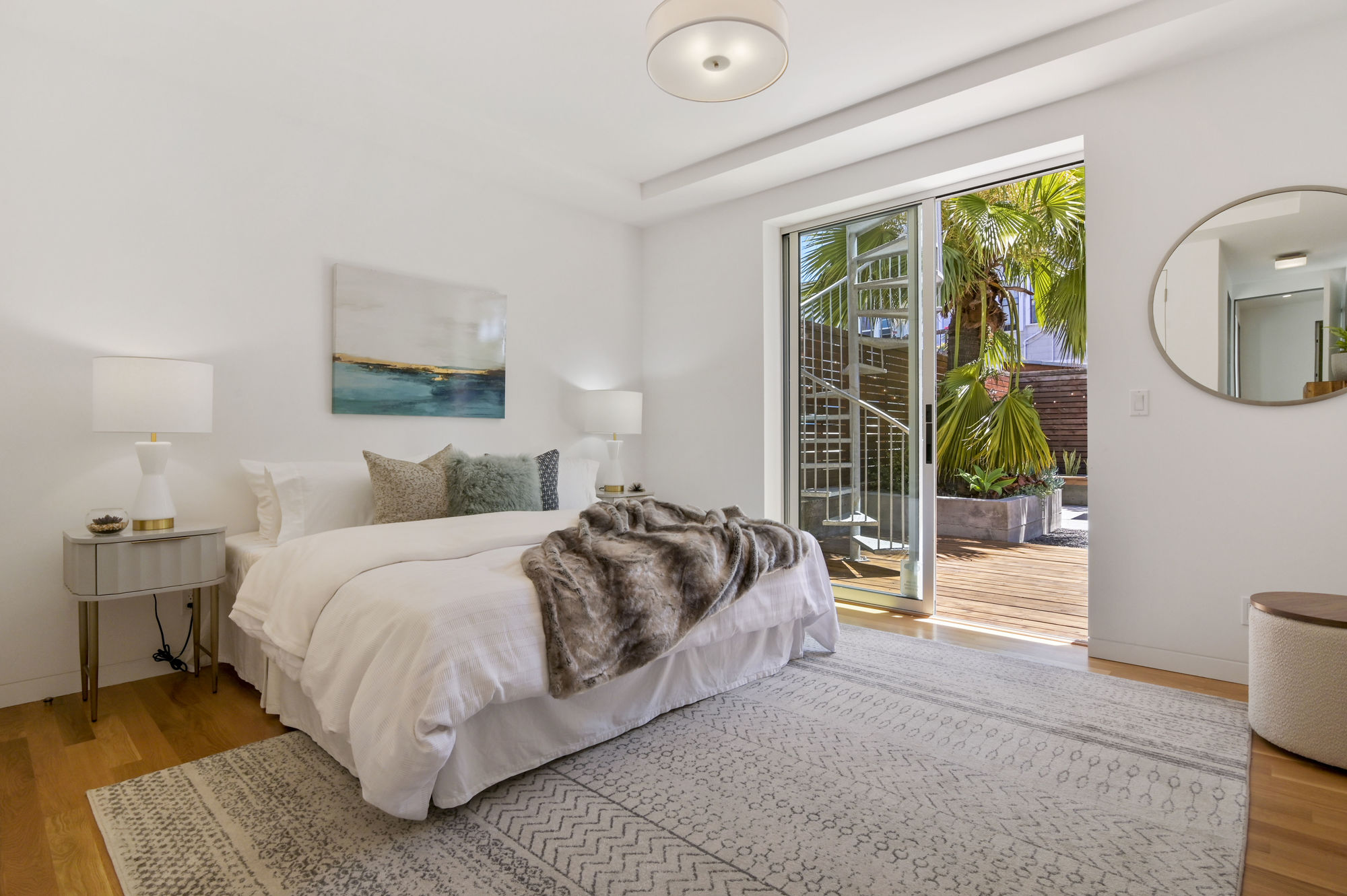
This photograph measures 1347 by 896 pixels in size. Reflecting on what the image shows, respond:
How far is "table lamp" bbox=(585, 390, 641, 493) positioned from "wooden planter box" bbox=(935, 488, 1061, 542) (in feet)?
10.8

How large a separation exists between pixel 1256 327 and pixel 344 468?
12.7 feet

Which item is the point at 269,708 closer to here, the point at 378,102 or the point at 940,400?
the point at 378,102

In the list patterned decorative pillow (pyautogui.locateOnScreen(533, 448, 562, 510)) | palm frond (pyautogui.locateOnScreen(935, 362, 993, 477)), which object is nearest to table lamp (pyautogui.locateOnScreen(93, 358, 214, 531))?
patterned decorative pillow (pyautogui.locateOnScreen(533, 448, 562, 510))

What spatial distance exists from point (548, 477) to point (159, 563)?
168 cm

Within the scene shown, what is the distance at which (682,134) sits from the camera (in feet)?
12.5

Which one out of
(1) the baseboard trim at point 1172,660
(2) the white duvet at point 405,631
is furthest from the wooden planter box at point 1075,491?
(2) the white duvet at point 405,631

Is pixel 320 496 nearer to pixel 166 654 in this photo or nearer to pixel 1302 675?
pixel 166 654

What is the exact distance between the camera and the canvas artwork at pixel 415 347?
3580 millimetres

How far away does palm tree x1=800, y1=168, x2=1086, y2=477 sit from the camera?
17.3ft

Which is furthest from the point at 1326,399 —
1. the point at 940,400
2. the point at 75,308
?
the point at 75,308

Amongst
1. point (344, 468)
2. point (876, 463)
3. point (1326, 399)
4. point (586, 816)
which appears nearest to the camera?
point (586, 816)

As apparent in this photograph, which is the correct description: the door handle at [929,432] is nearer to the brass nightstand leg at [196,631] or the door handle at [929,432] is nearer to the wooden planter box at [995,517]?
the wooden planter box at [995,517]

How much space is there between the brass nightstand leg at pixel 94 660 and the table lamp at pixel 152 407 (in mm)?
324

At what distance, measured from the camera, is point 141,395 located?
2564 mm
